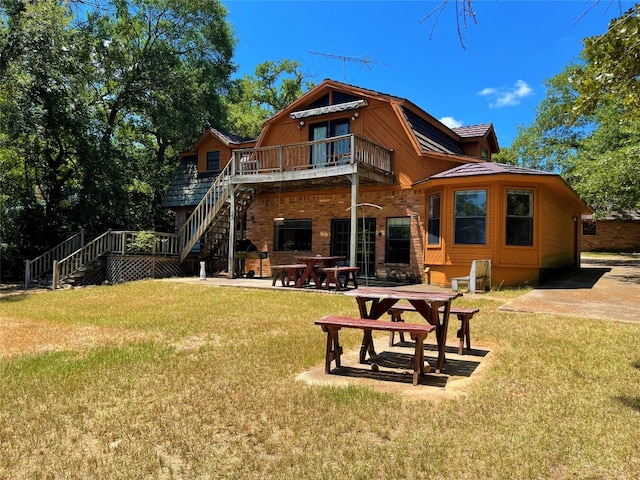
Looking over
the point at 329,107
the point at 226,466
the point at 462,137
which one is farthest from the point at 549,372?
the point at 462,137

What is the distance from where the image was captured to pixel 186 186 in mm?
21500

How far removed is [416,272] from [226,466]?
12.2m

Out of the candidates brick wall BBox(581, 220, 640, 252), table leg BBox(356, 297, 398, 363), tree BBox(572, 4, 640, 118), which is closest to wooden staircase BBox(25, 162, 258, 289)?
table leg BBox(356, 297, 398, 363)

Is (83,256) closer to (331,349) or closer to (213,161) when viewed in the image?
(213,161)

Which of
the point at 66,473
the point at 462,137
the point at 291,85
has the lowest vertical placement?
the point at 66,473

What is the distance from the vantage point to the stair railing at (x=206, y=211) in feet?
52.6

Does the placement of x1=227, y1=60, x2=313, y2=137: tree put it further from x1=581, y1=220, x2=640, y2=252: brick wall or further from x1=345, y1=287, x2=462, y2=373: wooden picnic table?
x1=345, y1=287, x2=462, y2=373: wooden picnic table

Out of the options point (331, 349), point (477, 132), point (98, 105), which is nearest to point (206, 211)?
point (98, 105)

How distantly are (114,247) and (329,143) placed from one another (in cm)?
872

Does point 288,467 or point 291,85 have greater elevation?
point 291,85

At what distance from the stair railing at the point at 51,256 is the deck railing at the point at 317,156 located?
7404 mm

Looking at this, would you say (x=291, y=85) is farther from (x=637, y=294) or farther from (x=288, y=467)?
(x=288, y=467)

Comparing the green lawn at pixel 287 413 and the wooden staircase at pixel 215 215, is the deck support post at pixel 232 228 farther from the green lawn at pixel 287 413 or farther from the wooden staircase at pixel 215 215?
the green lawn at pixel 287 413

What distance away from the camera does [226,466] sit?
2762 mm
